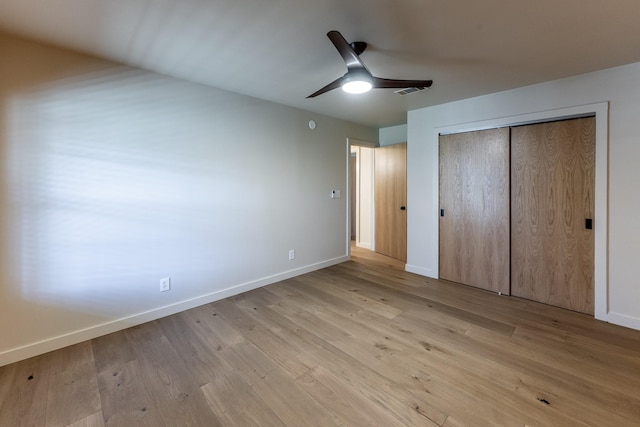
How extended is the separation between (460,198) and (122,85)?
4030 millimetres

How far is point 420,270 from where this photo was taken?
13.3ft

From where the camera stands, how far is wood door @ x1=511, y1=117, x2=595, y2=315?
9.00 feet

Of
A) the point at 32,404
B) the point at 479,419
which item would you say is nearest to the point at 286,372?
the point at 479,419

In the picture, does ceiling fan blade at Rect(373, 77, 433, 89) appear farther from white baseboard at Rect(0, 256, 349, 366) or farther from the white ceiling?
white baseboard at Rect(0, 256, 349, 366)

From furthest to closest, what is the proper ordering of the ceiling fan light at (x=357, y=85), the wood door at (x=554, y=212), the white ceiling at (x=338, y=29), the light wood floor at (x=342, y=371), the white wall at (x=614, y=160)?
the wood door at (x=554, y=212) → the white wall at (x=614, y=160) → the ceiling fan light at (x=357, y=85) → the white ceiling at (x=338, y=29) → the light wood floor at (x=342, y=371)

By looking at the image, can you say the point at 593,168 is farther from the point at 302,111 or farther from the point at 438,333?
the point at 302,111

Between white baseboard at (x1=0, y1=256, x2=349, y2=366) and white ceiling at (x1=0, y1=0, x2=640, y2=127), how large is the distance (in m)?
2.39

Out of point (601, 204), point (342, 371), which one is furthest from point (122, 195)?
point (601, 204)

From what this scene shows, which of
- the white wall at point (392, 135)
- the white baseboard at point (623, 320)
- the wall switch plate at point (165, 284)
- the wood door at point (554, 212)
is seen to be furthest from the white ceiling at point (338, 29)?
the white baseboard at point (623, 320)

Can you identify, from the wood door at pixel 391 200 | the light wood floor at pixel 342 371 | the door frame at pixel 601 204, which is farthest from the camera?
the wood door at pixel 391 200

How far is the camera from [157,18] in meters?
1.82

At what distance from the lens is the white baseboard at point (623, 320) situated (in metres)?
2.49

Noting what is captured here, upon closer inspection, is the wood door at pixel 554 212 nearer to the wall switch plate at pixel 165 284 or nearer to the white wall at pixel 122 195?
the white wall at pixel 122 195

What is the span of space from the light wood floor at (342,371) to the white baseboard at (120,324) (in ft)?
0.23
